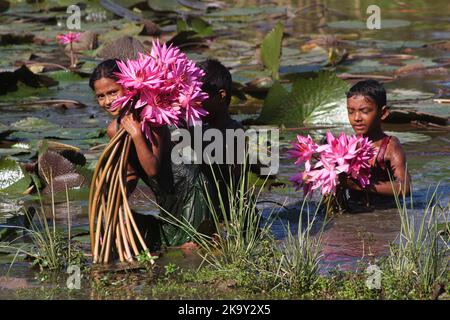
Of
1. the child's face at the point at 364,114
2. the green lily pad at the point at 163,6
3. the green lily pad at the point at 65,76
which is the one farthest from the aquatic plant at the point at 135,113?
the green lily pad at the point at 163,6

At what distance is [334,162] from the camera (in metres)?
5.67

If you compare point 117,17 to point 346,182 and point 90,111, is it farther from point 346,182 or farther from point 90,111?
point 346,182

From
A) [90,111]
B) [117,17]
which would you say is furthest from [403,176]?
[117,17]

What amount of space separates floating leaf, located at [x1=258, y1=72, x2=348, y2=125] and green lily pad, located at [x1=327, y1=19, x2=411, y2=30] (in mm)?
5008

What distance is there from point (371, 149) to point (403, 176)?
13.5 inches

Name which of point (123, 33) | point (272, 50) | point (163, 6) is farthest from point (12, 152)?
point (163, 6)

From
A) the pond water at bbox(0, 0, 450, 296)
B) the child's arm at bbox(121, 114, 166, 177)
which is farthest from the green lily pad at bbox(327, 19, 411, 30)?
the child's arm at bbox(121, 114, 166, 177)

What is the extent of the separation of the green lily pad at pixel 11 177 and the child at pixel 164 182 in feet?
4.21

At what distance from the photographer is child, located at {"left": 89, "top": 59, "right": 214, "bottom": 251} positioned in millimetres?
5211

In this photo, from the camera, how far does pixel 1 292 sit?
4.52m

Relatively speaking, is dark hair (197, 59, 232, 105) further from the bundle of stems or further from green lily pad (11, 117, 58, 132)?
green lily pad (11, 117, 58, 132)

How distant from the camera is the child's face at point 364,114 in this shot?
607cm

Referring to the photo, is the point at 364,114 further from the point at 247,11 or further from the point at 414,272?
the point at 247,11

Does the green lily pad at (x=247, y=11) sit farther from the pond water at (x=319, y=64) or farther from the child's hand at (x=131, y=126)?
the child's hand at (x=131, y=126)
